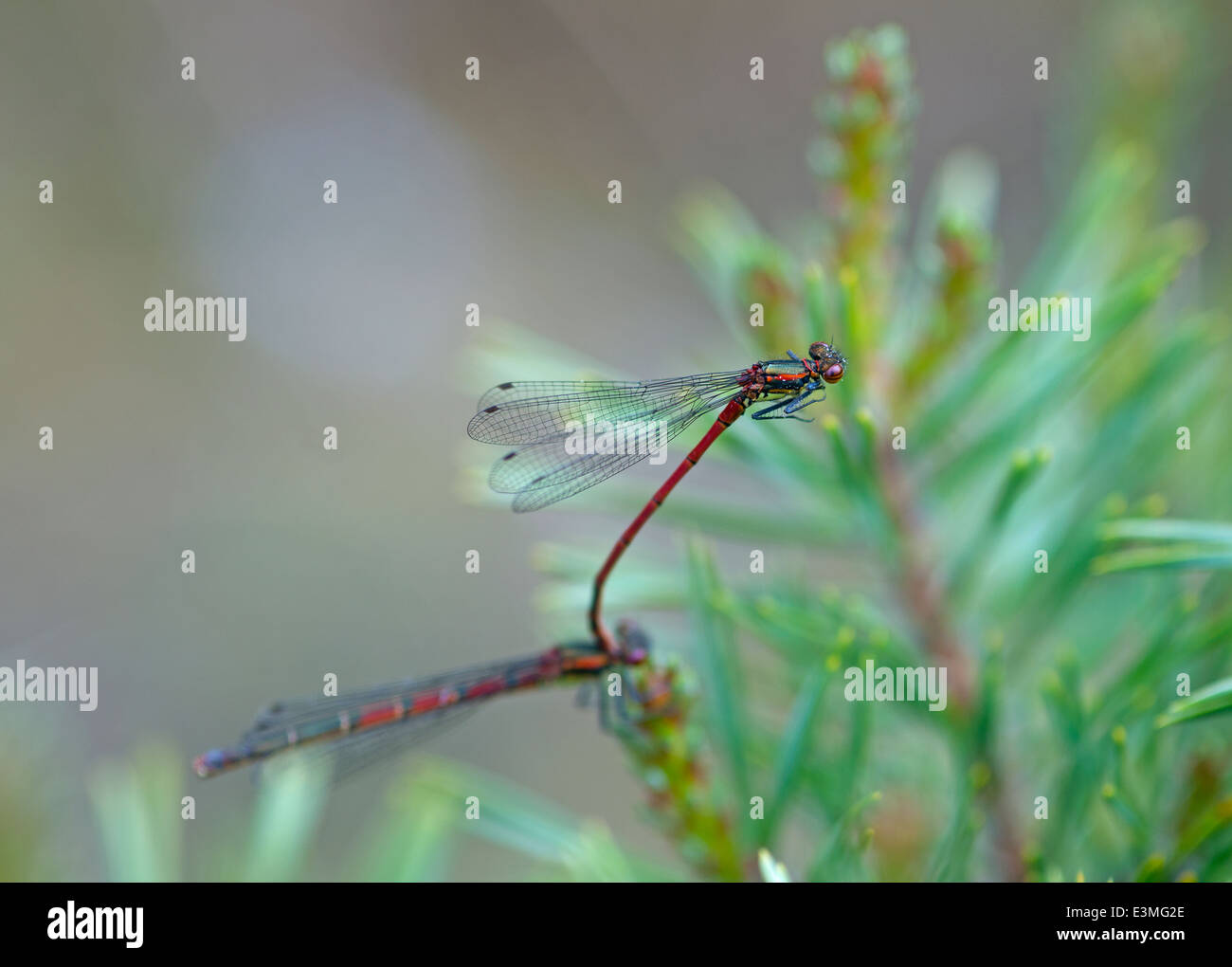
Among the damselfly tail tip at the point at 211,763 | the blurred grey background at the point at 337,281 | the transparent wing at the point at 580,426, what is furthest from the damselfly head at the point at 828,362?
the blurred grey background at the point at 337,281

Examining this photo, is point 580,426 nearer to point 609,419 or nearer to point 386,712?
point 609,419

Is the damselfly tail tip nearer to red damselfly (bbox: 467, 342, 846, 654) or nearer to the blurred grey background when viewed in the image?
red damselfly (bbox: 467, 342, 846, 654)

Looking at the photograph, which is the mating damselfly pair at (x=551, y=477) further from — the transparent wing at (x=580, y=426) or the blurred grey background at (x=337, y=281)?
the blurred grey background at (x=337, y=281)

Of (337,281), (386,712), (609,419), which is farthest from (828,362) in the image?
(337,281)

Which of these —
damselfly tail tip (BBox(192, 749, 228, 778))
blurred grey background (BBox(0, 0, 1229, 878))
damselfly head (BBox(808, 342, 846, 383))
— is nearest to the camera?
damselfly head (BBox(808, 342, 846, 383))

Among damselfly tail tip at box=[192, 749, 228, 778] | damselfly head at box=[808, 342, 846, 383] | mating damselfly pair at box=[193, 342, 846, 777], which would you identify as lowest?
damselfly tail tip at box=[192, 749, 228, 778]

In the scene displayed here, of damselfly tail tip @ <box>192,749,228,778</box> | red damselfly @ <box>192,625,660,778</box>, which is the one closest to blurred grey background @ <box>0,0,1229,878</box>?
red damselfly @ <box>192,625,660,778</box>
